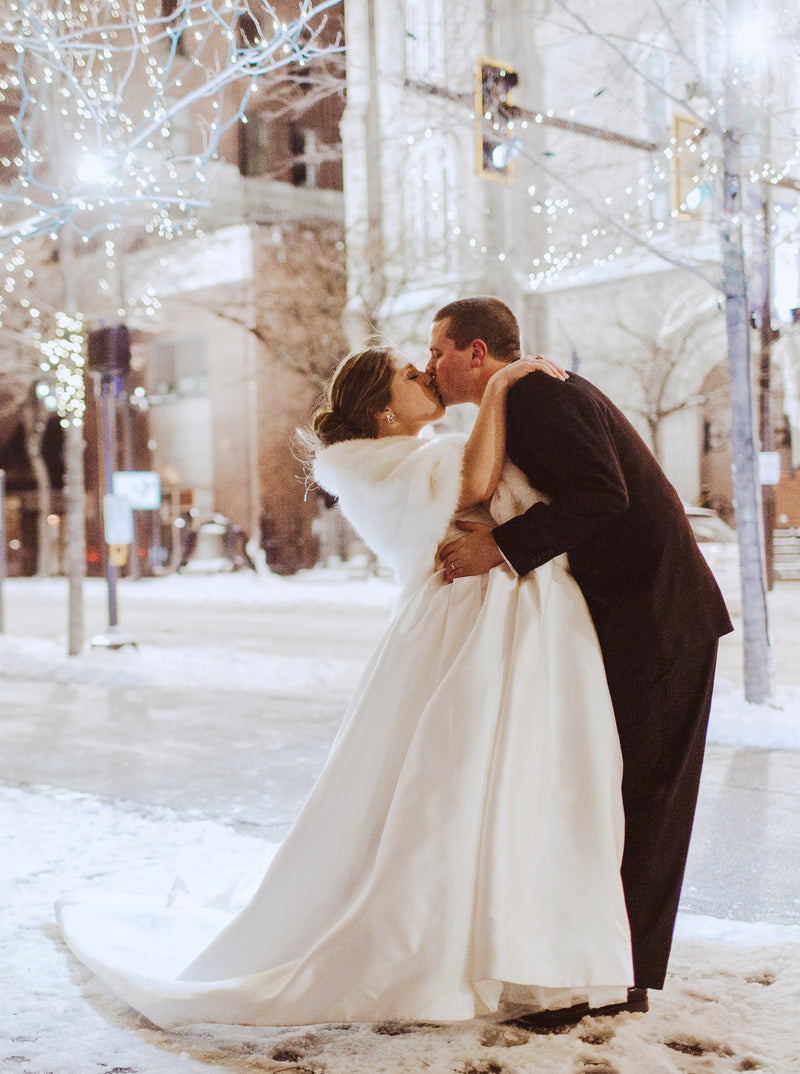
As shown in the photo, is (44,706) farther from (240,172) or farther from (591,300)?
(240,172)

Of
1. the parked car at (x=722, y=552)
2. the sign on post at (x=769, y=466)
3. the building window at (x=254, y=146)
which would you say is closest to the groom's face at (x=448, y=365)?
the parked car at (x=722, y=552)

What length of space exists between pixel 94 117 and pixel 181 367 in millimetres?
29966

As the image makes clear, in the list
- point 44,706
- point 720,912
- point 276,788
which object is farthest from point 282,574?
point 720,912

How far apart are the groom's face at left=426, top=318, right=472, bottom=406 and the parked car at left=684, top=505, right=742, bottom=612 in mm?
12365

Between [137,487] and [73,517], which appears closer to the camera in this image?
[73,517]

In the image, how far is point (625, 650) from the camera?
9.20 ft

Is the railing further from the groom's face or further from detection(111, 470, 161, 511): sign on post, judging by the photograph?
the groom's face

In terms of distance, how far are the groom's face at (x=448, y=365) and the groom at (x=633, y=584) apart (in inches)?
3.3

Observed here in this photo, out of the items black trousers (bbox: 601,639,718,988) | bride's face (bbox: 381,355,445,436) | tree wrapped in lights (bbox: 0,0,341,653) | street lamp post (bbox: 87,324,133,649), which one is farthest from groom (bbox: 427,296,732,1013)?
street lamp post (bbox: 87,324,133,649)

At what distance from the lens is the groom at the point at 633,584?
2.73 meters

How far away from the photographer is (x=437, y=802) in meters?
2.66

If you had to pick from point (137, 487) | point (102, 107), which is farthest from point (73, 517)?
point (102, 107)

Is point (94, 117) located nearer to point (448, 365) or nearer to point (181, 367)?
point (448, 365)

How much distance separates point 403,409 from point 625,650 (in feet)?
2.87
